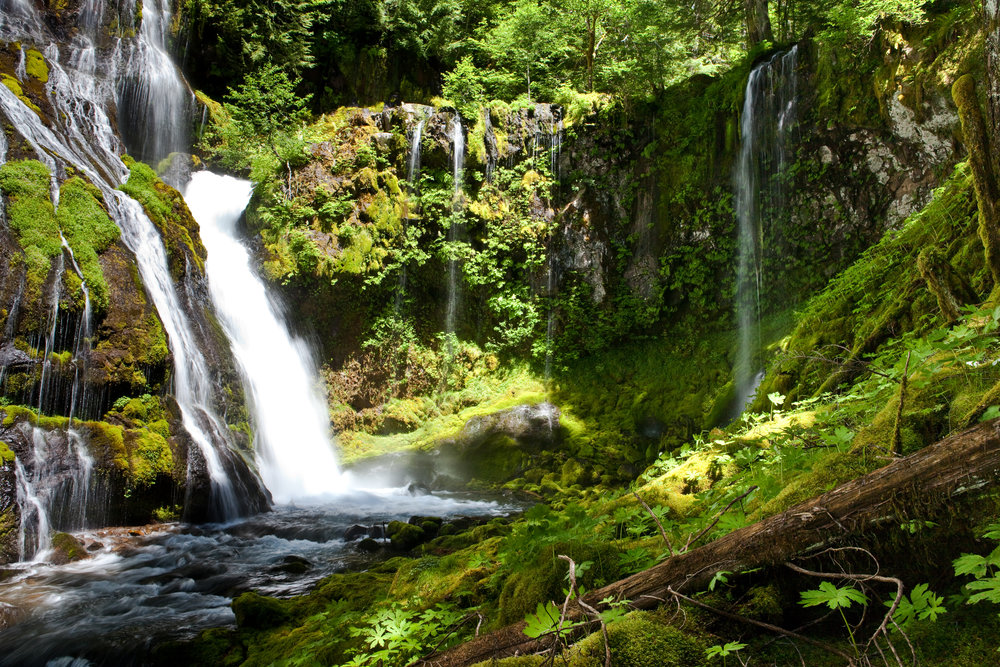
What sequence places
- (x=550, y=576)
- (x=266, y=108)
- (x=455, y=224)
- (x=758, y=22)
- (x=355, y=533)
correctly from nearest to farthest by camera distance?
(x=550, y=576) < (x=355, y=533) < (x=758, y=22) < (x=455, y=224) < (x=266, y=108)

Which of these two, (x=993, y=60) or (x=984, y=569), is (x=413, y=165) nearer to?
(x=993, y=60)

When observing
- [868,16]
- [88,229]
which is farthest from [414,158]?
[868,16]

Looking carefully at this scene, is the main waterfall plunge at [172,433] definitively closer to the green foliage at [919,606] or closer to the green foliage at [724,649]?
the green foliage at [724,649]

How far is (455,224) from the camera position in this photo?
12.8 metres

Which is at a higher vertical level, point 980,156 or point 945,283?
point 980,156

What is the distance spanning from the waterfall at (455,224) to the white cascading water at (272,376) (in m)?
3.45

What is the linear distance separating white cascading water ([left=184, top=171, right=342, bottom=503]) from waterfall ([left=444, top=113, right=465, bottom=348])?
3.45 meters

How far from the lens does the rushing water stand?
12.9ft

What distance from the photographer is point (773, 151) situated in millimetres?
10711

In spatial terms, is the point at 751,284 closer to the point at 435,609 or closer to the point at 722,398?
the point at 722,398

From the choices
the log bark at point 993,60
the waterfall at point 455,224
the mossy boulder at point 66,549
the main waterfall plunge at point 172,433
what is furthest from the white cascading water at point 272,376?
the log bark at point 993,60

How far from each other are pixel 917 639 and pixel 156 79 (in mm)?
18603

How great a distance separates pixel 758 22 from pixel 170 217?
14.2m

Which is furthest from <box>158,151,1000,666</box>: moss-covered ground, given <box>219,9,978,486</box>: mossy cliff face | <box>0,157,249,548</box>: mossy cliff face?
<box>219,9,978,486</box>: mossy cliff face
